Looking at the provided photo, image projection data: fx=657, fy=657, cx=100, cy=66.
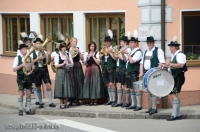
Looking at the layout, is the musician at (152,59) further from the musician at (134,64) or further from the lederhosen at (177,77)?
the lederhosen at (177,77)

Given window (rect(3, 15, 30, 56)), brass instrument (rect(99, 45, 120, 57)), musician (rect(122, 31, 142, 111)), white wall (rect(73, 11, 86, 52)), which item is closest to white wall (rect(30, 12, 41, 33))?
window (rect(3, 15, 30, 56))

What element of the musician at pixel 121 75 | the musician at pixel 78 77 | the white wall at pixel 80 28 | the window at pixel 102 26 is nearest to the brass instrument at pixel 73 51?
the musician at pixel 78 77

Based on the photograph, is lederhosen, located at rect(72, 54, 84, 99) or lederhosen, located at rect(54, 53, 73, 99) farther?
lederhosen, located at rect(72, 54, 84, 99)

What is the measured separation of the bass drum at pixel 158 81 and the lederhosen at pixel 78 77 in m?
3.38

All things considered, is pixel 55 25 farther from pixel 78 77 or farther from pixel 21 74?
pixel 21 74

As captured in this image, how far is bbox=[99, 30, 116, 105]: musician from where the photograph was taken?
1806 centimetres

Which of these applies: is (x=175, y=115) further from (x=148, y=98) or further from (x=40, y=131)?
(x=40, y=131)

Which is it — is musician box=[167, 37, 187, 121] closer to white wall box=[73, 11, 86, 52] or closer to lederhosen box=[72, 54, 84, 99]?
lederhosen box=[72, 54, 84, 99]

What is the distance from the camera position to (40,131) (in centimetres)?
1448

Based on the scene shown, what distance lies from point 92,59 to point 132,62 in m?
1.62

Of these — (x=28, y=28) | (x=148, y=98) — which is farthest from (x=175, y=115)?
(x=28, y=28)

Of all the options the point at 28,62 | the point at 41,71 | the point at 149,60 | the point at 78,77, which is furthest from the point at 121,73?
the point at 28,62

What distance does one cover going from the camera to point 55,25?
20.8 m

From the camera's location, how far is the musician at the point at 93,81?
18281 mm
